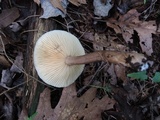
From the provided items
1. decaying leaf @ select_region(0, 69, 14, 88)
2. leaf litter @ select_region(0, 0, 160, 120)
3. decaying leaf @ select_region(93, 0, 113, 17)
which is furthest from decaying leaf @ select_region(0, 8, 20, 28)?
decaying leaf @ select_region(93, 0, 113, 17)

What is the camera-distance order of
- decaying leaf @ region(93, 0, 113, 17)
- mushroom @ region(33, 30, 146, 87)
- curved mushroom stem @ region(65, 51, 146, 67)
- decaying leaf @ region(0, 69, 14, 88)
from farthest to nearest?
decaying leaf @ region(93, 0, 113, 17) < decaying leaf @ region(0, 69, 14, 88) < mushroom @ region(33, 30, 146, 87) < curved mushroom stem @ region(65, 51, 146, 67)

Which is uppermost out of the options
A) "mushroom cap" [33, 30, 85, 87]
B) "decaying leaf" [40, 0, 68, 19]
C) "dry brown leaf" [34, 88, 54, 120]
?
"decaying leaf" [40, 0, 68, 19]

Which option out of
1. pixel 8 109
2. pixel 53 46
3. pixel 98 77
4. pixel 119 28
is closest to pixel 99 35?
pixel 119 28

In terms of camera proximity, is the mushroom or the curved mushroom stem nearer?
the curved mushroom stem

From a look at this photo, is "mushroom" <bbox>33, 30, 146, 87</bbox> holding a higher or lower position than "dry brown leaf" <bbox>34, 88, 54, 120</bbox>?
higher

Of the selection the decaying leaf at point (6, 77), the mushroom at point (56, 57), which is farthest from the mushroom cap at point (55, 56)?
the decaying leaf at point (6, 77)

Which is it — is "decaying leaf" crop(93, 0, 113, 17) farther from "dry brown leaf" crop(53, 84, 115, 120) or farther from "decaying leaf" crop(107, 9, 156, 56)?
"dry brown leaf" crop(53, 84, 115, 120)

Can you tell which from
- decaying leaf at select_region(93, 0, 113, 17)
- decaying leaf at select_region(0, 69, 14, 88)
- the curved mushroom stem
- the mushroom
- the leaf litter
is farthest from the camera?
decaying leaf at select_region(93, 0, 113, 17)

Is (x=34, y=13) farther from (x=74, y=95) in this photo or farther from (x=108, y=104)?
(x=108, y=104)

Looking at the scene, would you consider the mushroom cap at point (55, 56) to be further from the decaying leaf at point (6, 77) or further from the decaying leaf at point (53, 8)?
the decaying leaf at point (6, 77)
